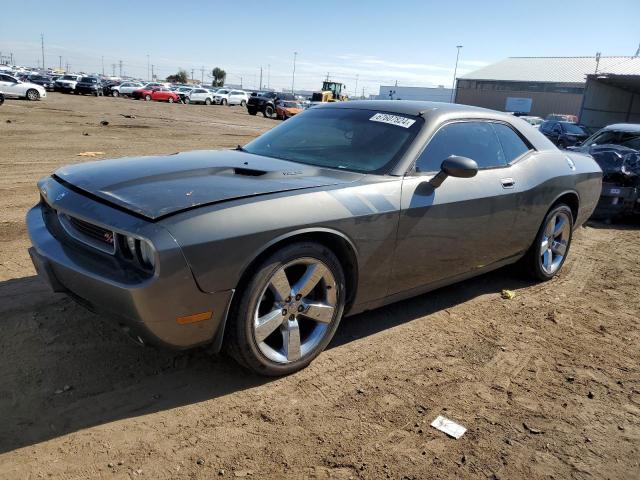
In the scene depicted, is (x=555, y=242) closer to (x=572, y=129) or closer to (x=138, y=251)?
(x=138, y=251)

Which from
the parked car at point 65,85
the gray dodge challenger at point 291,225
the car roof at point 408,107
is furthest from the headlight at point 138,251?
the parked car at point 65,85

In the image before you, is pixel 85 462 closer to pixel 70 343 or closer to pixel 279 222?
pixel 70 343

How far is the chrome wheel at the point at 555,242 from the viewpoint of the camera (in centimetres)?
486

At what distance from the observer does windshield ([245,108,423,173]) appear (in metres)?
3.54

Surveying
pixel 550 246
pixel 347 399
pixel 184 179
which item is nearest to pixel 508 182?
pixel 550 246

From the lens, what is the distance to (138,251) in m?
2.45

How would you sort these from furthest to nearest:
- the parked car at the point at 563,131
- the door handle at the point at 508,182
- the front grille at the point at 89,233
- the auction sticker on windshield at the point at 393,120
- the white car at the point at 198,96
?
the white car at the point at 198,96, the parked car at the point at 563,131, the door handle at the point at 508,182, the auction sticker on windshield at the point at 393,120, the front grille at the point at 89,233

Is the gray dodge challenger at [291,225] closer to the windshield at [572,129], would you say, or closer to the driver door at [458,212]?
the driver door at [458,212]

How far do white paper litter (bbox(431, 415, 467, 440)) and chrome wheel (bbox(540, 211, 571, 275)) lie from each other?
2.61 m

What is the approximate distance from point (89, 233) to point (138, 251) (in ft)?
1.43

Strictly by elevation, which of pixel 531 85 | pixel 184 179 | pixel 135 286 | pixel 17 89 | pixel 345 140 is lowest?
pixel 135 286

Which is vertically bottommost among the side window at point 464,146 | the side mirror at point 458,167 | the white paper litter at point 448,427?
the white paper litter at point 448,427

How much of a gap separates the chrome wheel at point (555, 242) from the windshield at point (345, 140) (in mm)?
1988

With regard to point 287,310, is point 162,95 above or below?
above
